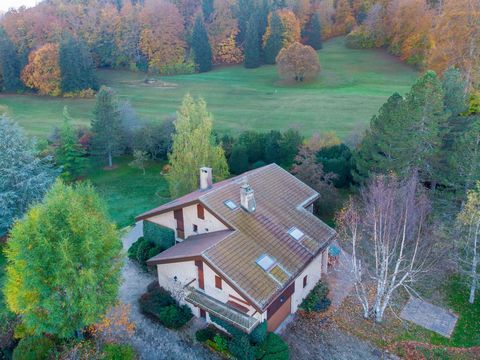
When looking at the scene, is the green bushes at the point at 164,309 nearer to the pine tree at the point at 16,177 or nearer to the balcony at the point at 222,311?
the balcony at the point at 222,311

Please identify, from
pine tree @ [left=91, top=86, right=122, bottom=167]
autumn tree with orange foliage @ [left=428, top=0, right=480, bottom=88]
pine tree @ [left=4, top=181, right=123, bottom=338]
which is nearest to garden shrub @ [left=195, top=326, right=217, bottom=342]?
pine tree @ [left=4, top=181, right=123, bottom=338]

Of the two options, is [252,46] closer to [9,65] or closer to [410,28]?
[410,28]

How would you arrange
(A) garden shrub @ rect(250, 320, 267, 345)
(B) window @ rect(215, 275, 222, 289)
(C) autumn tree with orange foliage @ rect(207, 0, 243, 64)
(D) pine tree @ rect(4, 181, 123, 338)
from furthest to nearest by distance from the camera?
(C) autumn tree with orange foliage @ rect(207, 0, 243, 64) < (B) window @ rect(215, 275, 222, 289) < (A) garden shrub @ rect(250, 320, 267, 345) < (D) pine tree @ rect(4, 181, 123, 338)

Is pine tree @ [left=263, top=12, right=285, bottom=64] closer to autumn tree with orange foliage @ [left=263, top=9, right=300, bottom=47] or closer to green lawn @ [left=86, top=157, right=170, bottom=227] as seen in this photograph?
autumn tree with orange foliage @ [left=263, top=9, right=300, bottom=47]

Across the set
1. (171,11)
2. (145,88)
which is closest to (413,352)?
(145,88)

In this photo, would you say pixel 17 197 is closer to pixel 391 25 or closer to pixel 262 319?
pixel 262 319
